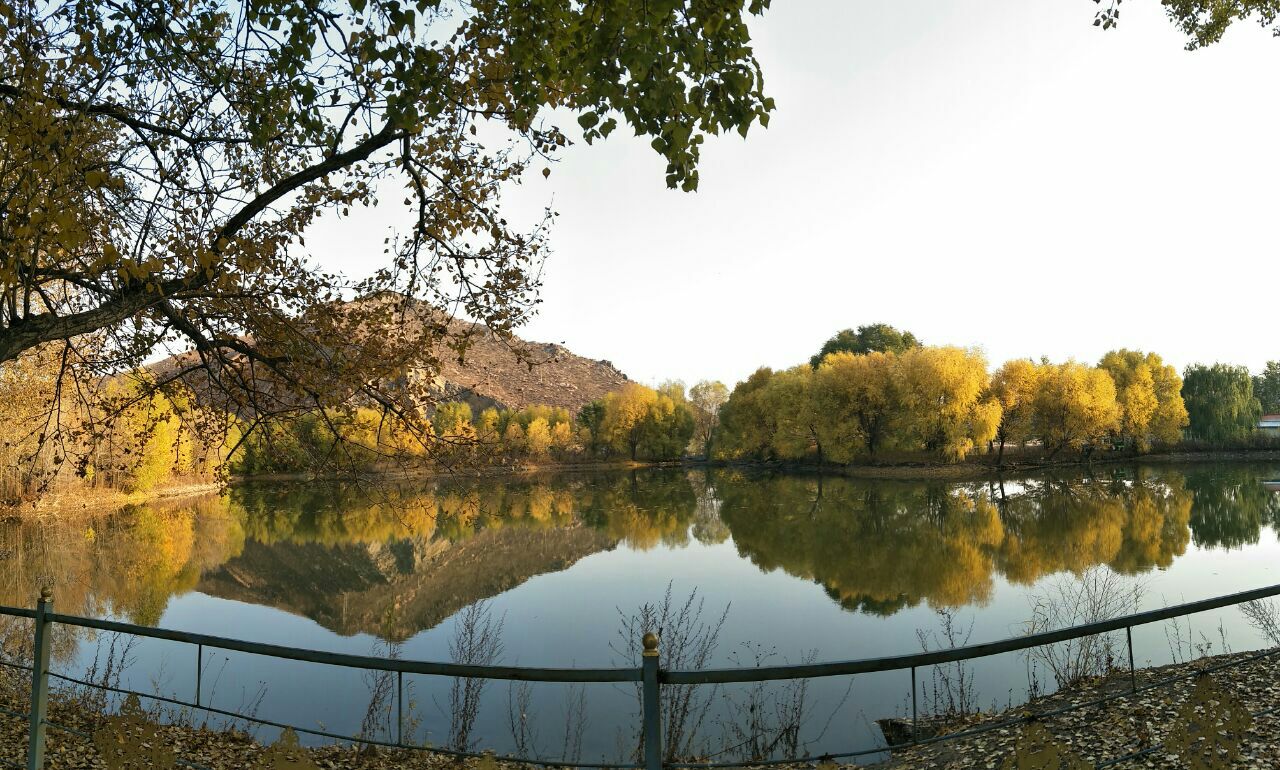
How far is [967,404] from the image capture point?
1975 inches

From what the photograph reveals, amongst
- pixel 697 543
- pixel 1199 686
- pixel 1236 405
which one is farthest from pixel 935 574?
pixel 1236 405

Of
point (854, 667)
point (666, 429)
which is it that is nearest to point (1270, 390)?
point (666, 429)

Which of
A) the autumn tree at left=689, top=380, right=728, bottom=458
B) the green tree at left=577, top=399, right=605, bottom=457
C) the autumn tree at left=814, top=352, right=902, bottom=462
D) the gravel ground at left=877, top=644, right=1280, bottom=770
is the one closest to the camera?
the gravel ground at left=877, top=644, right=1280, bottom=770

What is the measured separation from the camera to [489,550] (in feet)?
94.8

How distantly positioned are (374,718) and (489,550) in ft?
62.4

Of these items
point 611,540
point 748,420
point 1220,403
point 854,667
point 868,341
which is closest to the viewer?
point 854,667

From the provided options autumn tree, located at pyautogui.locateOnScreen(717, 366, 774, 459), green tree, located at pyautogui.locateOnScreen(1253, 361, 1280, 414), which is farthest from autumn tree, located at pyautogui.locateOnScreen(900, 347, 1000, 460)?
green tree, located at pyautogui.locateOnScreen(1253, 361, 1280, 414)

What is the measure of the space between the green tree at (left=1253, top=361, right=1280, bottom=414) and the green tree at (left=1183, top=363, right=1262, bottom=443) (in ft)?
103

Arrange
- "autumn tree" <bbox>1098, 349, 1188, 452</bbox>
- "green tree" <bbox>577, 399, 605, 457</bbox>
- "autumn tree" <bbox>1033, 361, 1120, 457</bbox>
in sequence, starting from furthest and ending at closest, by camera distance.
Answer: "green tree" <bbox>577, 399, 605, 457</bbox>
"autumn tree" <bbox>1098, 349, 1188, 452</bbox>
"autumn tree" <bbox>1033, 361, 1120, 457</bbox>

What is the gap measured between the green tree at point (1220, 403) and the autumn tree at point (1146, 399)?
269 centimetres

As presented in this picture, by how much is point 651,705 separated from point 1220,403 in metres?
76.8

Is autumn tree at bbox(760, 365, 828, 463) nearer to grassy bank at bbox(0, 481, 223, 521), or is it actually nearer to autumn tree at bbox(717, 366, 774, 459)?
autumn tree at bbox(717, 366, 774, 459)

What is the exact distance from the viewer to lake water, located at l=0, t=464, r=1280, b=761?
1061 cm

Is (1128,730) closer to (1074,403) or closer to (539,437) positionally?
(1074,403)
